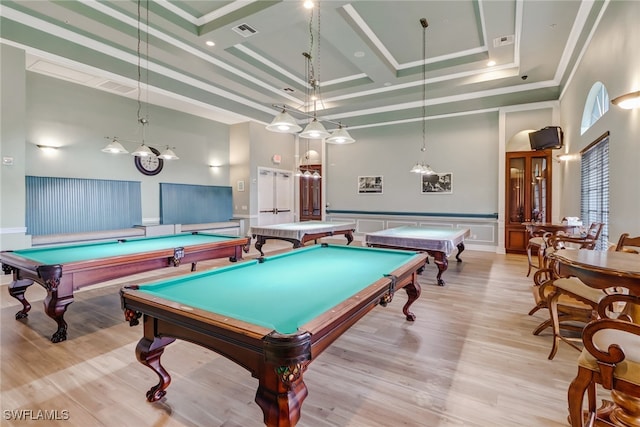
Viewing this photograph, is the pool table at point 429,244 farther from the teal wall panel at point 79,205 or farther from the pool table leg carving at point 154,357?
the teal wall panel at point 79,205

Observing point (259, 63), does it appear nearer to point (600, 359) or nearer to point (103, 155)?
point (103, 155)

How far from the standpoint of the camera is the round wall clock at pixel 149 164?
6.90 meters

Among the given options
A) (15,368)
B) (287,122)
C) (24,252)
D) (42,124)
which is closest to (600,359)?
(287,122)

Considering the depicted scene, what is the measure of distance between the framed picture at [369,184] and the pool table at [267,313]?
21.5ft

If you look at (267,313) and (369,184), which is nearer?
(267,313)

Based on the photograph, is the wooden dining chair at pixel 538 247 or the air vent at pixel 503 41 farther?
the air vent at pixel 503 41

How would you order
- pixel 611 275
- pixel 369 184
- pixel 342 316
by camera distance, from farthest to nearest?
1. pixel 369 184
2. pixel 611 275
3. pixel 342 316

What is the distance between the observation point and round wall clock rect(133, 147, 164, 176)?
6.90m

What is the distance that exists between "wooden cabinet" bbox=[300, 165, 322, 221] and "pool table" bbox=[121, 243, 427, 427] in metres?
7.42

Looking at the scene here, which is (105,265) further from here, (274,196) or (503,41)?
(274,196)

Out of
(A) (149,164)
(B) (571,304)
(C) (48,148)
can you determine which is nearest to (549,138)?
(B) (571,304)

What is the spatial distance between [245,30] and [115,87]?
3.29m

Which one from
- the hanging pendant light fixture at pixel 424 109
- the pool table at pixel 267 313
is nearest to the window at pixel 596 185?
the hanging pendant light fixture at pixel 424 109

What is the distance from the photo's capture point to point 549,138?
619cm
